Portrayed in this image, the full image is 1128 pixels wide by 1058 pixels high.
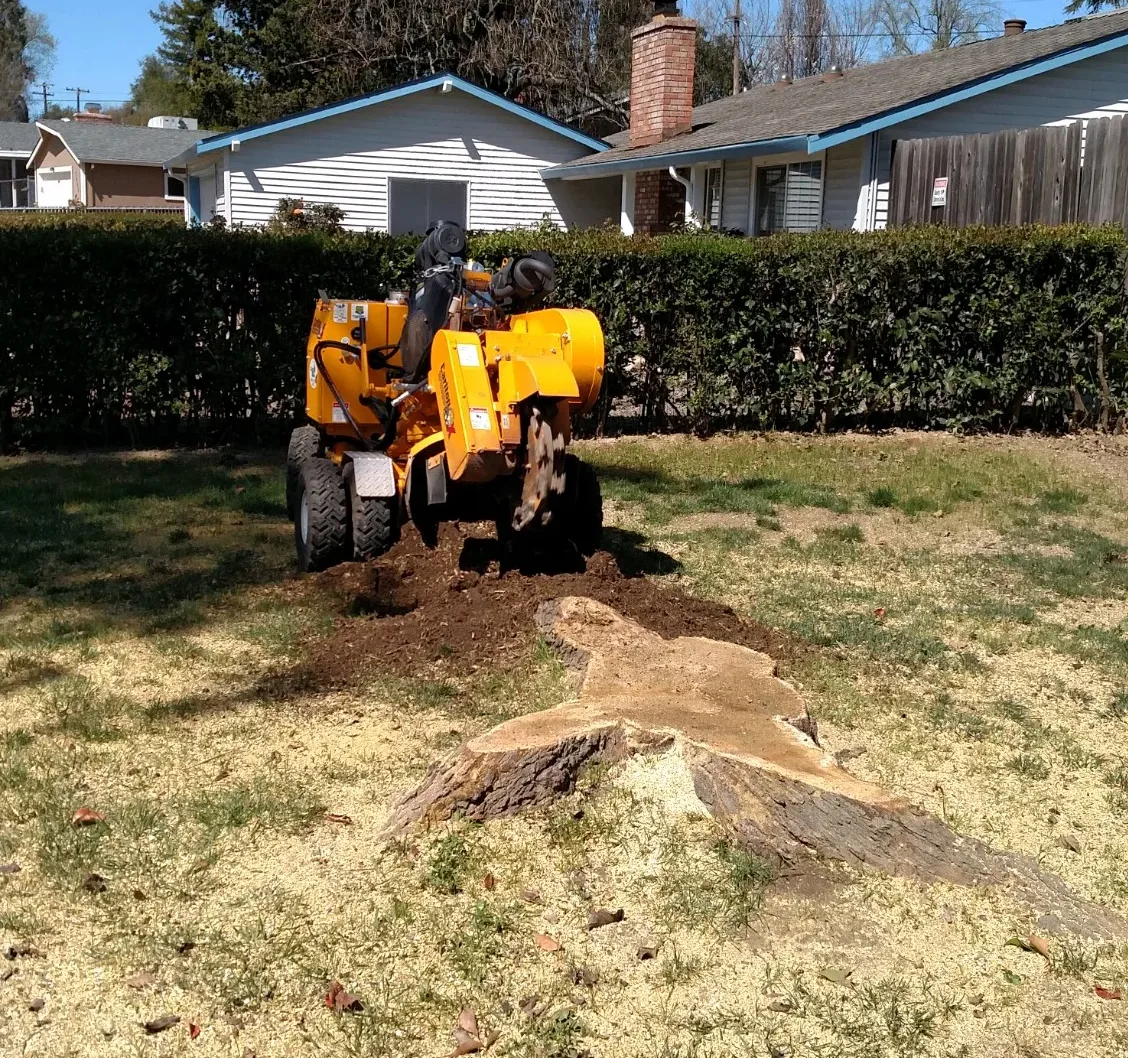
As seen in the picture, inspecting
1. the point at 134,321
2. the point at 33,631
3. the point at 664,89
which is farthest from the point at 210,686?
the point at 664,89

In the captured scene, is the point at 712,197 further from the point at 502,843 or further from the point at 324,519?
the point at 502,843

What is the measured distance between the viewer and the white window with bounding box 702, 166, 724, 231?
766 inches

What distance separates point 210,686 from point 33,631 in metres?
1.20

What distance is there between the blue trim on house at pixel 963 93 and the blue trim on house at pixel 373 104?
7940 mm

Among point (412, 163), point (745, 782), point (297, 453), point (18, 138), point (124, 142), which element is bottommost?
point (745, 782)

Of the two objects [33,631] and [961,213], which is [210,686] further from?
[961,213]

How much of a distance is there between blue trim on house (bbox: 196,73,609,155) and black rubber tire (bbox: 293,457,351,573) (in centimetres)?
1521

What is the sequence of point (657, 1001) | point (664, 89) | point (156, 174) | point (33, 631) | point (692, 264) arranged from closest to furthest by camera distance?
point (657, 1001)
point (33, 631)
point (692, 264)
point (664, 89)
point (156, 174)

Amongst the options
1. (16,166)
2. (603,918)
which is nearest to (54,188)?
(16,166)

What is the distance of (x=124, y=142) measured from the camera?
36938mm

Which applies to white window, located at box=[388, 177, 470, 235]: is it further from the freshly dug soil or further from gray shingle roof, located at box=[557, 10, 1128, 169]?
the freshly dug soil

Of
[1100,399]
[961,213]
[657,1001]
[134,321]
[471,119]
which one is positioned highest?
[471,119]

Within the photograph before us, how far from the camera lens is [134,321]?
34.2 ft

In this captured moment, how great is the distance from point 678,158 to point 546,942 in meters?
16.4
